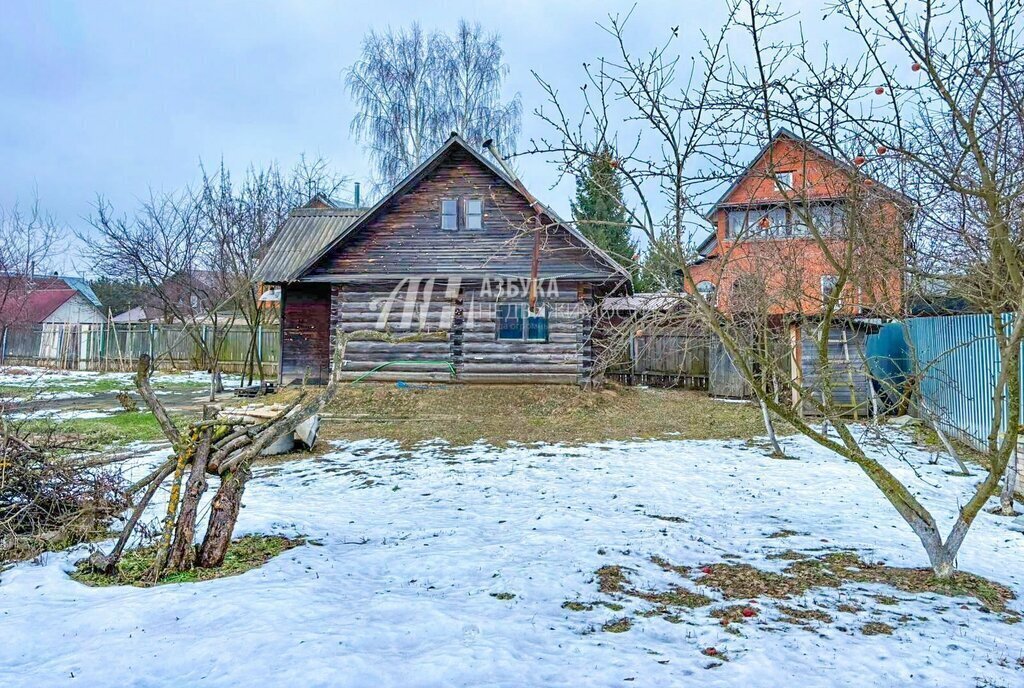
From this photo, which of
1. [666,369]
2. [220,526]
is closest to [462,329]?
[666,369]

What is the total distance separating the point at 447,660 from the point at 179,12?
832 inches

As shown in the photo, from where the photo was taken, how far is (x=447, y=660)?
125 inches

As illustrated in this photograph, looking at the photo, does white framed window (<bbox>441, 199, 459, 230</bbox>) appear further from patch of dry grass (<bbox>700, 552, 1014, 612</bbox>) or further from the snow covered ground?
patch of dry grass (<bbox>700, 552, 1014, 612</bbox>)

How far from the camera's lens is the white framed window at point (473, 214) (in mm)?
15500

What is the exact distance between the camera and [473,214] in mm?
15508

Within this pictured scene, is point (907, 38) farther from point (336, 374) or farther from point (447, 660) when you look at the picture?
point (336, 374)

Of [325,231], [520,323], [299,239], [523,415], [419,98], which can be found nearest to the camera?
[523,415]

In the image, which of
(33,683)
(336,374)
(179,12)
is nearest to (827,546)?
(336,374)

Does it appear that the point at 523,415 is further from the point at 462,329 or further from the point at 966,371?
the point at 966,371

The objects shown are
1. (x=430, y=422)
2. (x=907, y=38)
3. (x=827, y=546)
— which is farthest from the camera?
(x=430, y=422)

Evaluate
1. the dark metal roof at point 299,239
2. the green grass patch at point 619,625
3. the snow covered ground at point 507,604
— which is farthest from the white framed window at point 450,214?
the green grass patch at point 619,625

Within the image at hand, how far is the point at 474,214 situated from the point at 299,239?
6777 mm

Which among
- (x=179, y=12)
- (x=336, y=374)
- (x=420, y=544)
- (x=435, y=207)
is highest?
(x=179, y=12)

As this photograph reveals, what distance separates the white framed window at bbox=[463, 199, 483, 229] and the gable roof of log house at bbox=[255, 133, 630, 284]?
934mm
